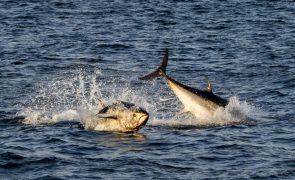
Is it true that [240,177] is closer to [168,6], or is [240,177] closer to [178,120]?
[178,120]

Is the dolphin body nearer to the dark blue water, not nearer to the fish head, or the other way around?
the dark blue water

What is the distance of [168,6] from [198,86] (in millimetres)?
27780

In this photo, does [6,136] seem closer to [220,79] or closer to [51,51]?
[220,79]

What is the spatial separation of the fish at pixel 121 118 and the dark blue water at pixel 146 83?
40cm

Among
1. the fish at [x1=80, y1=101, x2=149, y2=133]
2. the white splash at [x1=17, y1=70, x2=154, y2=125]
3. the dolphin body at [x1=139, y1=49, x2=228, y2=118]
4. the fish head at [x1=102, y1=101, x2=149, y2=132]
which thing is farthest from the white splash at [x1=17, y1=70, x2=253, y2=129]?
the fish head at [x1=102, y1=101, x2=149, y2=132]

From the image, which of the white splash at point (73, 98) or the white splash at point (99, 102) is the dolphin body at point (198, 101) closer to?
the white splash at point (99, 102)

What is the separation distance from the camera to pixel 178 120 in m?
30.1

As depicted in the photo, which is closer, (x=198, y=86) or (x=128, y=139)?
(x=128, y=139)

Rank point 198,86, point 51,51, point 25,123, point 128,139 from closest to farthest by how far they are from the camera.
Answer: point 128,139, point 25,123, point 198,86, point 51,51

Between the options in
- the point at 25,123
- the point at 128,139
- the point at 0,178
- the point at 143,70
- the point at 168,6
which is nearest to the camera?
the point at 0,178

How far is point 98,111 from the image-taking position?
29031 mm

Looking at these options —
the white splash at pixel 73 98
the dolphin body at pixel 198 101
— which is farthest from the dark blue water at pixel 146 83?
→ the dolphin body at pixel 198 101

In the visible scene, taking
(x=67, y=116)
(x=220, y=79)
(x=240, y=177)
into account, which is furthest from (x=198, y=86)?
(x=240, y=177)

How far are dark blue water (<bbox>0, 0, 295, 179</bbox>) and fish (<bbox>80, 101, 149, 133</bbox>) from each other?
1.30 feet
